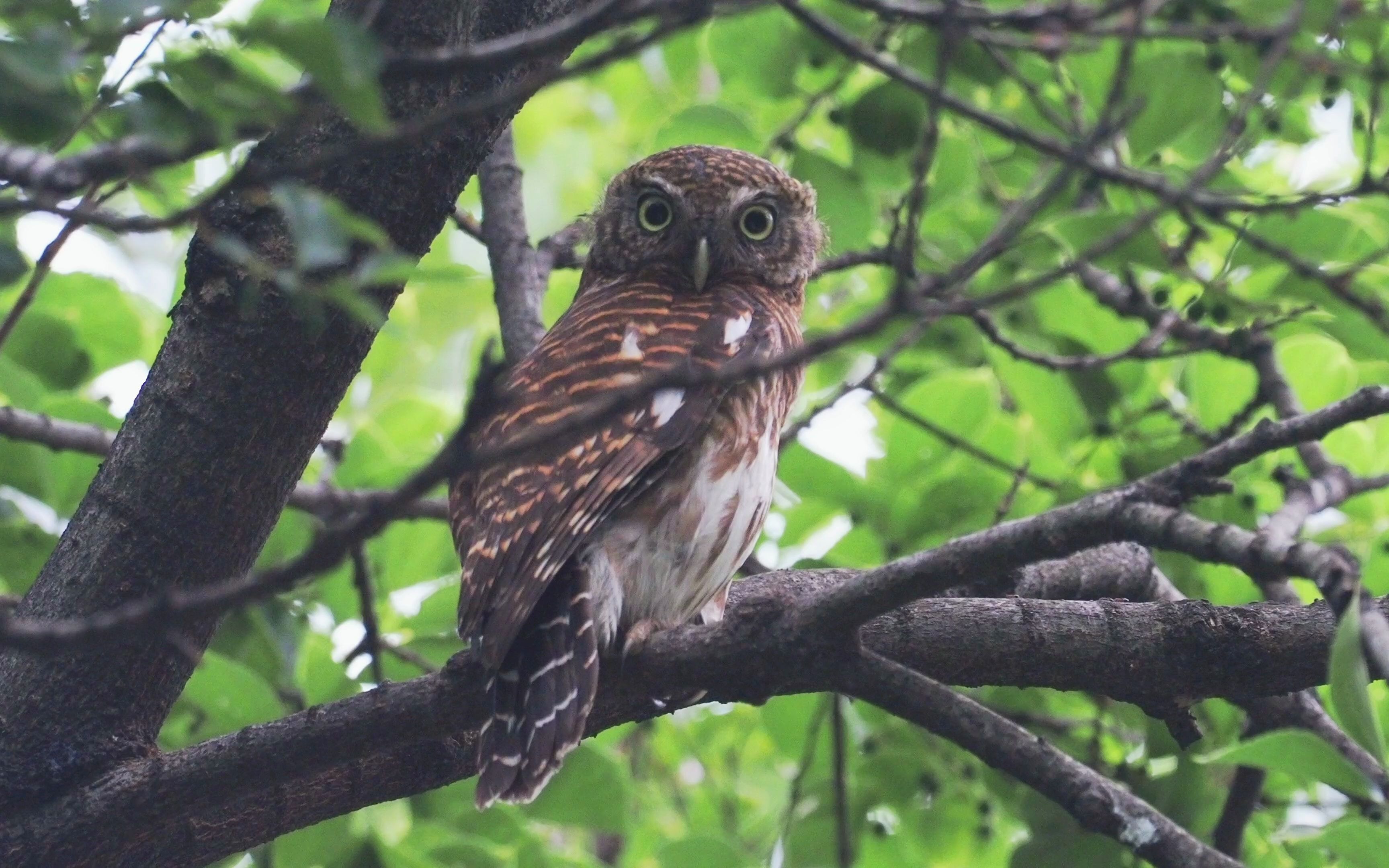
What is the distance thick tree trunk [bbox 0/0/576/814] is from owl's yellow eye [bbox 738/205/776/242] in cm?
165

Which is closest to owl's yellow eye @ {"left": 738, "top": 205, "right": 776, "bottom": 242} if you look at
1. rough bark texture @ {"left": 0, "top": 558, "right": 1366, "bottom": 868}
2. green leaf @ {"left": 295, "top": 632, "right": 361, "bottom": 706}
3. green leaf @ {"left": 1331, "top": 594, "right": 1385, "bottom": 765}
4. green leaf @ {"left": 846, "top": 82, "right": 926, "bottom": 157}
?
green leaf @ {"left": 846, "top": 82, "right": 926, "bottom": 157}

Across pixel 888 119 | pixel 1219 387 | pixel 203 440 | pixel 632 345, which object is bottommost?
pixel 203 440

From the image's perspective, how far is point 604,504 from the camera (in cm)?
301

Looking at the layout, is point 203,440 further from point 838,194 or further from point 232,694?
point 838,194

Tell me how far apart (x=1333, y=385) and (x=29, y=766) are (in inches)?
133

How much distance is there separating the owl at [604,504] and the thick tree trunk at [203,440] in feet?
1.30

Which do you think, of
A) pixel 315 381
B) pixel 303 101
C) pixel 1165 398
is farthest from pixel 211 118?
pixel 1165 398

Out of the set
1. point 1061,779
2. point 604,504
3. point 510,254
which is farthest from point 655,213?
point 1061,779

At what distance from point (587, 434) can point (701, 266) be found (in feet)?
4.22

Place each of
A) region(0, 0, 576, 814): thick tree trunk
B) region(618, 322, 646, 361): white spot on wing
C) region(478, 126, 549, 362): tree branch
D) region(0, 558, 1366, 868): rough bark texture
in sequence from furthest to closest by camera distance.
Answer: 1. region(478, 126, 549, 362): tree branch
2. region(618, 322, 646, 361): white spot on wing
3. region(0, 0, 576, 814): thick tree trunk
4. region(0, 558, 1366, 868): rough bark texture

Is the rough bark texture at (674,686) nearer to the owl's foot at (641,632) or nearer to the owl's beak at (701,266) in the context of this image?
the owl's foot at (641,632)

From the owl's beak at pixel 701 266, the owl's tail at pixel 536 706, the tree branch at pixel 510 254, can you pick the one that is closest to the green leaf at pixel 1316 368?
the owl's beak at pixel 701 266

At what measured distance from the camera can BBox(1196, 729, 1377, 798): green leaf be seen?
6.94 feet

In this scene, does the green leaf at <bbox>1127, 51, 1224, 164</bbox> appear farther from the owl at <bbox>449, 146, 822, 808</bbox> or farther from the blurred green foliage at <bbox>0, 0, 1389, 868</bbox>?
the owl at <bbox>449, 146, 822, 808</bbox>
